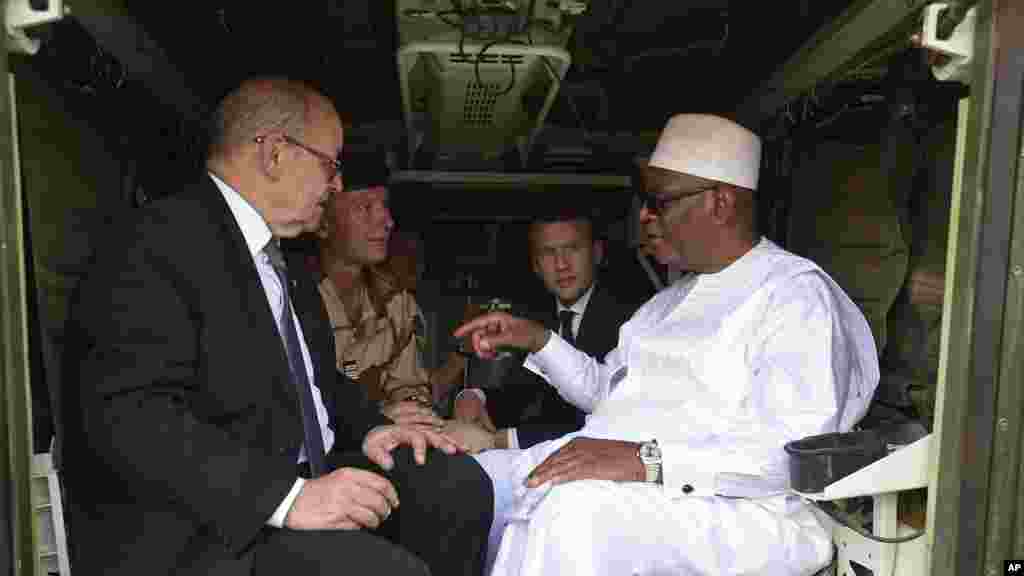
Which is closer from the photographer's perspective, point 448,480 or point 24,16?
point 24,16

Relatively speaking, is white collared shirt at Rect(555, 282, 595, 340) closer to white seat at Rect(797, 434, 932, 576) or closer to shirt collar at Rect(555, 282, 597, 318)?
shirt collar at Rect(555, 282, 597, 318)

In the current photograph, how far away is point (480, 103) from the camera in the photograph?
370 centimetres

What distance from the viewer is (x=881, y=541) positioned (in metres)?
2.05

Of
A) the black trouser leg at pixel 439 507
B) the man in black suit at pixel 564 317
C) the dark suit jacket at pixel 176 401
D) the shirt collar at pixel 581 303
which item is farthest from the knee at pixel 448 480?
the shirt collar at pixel 581 303

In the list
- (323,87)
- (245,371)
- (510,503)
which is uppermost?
(323,87)

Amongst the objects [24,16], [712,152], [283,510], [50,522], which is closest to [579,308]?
[712,152]

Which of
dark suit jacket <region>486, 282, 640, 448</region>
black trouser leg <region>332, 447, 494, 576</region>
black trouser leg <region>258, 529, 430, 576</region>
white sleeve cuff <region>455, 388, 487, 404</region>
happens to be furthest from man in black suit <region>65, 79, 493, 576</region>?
dark suit jacket <region>486, 282, 640, 448</region>

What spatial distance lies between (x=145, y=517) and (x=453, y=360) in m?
2.41

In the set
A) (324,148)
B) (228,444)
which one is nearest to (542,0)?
(324,148)

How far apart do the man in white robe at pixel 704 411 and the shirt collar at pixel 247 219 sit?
0.92 m

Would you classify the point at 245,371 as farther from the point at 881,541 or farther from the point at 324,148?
the point at 881,541

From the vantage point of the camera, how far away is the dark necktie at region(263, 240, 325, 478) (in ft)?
7.45

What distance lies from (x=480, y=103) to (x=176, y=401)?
2.09m

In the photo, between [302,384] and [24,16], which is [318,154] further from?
[24,16]
